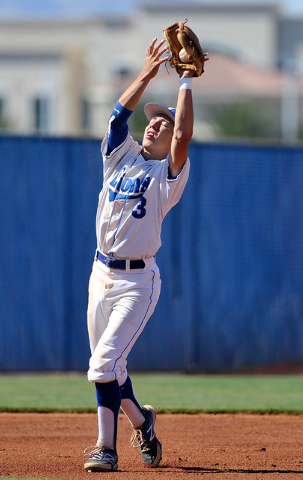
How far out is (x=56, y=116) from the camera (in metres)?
53.5

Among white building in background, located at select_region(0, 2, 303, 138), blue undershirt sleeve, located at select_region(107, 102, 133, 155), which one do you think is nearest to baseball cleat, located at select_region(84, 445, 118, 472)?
blue undershirt sleeve, located at select_region(107, 102, 133, 155)

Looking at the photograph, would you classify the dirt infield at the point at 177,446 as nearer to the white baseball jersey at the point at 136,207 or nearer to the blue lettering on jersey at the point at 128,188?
the white baseball jersey at the point at 136,207

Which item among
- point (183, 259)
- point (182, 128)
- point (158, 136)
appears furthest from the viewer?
point (183, 259)

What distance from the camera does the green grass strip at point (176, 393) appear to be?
23.2 ft

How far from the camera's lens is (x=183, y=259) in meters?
9.52

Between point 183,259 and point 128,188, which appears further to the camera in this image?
point 183,259

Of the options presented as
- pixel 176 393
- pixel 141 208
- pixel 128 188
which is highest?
pixel 128 188

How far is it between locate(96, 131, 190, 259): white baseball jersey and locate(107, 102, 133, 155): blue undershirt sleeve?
15 centimetres

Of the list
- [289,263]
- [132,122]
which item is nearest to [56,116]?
[132,122]

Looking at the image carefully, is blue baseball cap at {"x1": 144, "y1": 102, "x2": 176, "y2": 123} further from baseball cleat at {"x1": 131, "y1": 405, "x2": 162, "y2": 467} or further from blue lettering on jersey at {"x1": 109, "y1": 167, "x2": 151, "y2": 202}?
baseball cleat at {"x1": 131, "y1": 405, "x2": 162, "y2": 467}

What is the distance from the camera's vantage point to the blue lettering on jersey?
4707 millimetres

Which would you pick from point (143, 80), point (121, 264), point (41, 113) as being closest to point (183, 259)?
point (121, 264)

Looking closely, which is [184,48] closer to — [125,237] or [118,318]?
[125,237]

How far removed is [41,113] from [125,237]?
160 feet
